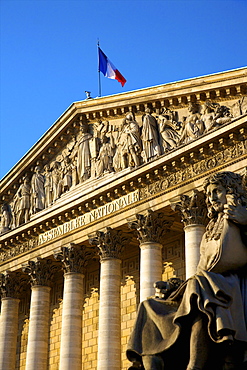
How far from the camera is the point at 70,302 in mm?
23266

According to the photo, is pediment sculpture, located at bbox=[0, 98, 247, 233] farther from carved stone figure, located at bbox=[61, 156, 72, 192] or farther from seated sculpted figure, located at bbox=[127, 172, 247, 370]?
seated sculpted figure, located at bbox=[127, 172, 247, 370]

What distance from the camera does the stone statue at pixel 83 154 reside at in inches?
982

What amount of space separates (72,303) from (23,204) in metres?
5.65

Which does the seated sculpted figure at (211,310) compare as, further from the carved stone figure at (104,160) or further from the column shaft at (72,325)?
the carved stone figure at (104,160)

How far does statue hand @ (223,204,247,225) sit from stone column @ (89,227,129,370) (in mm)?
16279

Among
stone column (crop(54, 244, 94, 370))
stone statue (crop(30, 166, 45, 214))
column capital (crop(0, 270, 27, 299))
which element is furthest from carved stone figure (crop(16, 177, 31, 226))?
stone column (crop(54, 244, 94, 370))

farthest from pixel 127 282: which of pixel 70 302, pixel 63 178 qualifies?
pixel 63 178

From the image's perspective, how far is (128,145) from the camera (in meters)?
23.0

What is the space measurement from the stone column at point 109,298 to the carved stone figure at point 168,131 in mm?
3206

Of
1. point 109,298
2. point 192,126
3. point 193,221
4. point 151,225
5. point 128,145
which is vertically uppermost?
point 128,145

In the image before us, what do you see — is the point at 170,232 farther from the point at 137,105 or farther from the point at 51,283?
the point at 51,283

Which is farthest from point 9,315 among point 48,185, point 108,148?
point 108,148

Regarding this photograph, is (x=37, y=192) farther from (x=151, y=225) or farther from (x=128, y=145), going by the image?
(x=151, y=225)

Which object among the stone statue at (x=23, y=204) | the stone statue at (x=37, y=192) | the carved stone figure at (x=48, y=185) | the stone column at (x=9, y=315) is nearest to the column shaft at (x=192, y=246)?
the carved stone figure at (x=48, y=185)
